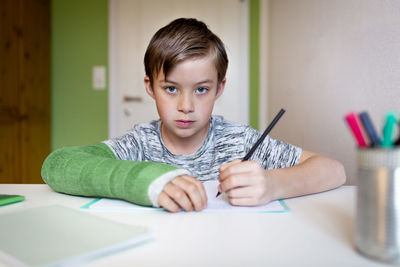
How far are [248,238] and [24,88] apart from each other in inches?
92.5

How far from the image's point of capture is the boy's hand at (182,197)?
54 cm

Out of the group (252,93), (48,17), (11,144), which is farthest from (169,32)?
(48,17)

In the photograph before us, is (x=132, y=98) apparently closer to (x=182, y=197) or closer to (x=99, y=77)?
(x=99, y=77)

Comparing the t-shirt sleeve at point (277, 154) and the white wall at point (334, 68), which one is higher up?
the white wall at point (334, 68)

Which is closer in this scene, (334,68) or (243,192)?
(243,192)

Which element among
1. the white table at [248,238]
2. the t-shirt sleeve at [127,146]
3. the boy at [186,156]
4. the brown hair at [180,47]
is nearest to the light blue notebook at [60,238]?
the white table at [248,238]

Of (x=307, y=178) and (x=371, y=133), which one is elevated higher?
(x=371, y=133)

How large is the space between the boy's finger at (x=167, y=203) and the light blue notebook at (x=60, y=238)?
107 millimetres

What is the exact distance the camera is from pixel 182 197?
539 mm

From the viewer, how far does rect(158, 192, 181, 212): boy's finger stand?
54 centimetres

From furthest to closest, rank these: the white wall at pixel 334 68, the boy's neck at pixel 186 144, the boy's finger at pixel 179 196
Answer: the boy's neck at pixel 186 144, the white wall at pixel 334 68, the boy's finger at pixel 179 196

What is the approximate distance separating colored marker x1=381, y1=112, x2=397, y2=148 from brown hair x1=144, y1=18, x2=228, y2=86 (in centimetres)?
66

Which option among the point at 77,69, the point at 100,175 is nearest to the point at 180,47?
the point at 100,175

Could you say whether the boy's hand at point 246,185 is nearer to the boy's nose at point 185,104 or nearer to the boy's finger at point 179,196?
the boy's finger at point 179,196
